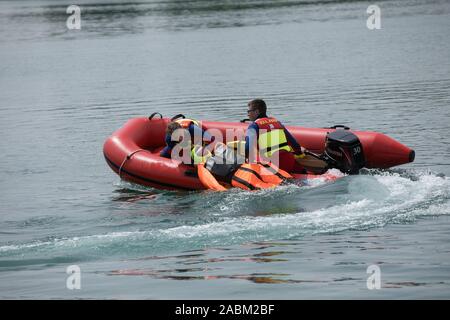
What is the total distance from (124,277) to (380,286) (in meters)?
2.06

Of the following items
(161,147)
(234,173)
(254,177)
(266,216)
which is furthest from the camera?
(161,147)

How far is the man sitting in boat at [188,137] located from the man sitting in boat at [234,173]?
8.8 inches

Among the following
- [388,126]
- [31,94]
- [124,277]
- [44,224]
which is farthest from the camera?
[31,94]

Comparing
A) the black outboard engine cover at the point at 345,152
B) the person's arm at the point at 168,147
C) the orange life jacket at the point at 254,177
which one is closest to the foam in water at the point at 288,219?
the orange life jacket at the point at 254,177

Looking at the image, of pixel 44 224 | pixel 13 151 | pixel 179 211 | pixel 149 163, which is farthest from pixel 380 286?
pixel 13 151

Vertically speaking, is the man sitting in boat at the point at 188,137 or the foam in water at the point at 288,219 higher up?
the man sitting in boat at the point at 188,137

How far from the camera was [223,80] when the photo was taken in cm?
2059

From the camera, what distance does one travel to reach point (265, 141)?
31.6 ft

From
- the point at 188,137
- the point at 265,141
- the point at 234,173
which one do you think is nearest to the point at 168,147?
the point at 188,137

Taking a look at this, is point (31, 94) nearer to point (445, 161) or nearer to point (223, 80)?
point (223, 80)

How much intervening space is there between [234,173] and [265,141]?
1.70ft

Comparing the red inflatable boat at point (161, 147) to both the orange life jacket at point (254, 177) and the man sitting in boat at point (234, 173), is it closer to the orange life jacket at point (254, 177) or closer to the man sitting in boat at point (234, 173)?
the man sitting in boat at point (234, 173)

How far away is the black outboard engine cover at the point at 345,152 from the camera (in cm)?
960

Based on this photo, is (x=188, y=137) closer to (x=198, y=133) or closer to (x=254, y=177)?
(x=198, y=133)
